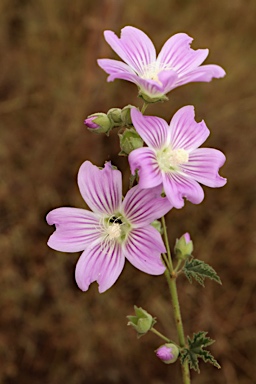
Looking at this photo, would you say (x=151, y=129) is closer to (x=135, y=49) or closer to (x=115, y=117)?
(x=115, y=117)

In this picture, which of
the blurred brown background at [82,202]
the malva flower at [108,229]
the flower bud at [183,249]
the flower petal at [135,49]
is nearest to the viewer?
the malva flower at [108,229]

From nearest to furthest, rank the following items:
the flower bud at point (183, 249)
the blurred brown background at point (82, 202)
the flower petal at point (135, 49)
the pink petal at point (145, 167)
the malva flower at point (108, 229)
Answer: the pink petal at point (145, 167) < the malva flower at point (108, 229) < the flower petal at point (135, 49) < the flower bud at point (183, 249) < the blurred brown background at point (82, 202)

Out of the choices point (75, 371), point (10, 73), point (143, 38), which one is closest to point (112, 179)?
point (143, 38)

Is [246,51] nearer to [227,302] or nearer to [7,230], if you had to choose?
[227,302]

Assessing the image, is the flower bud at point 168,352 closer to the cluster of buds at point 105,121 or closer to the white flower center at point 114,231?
the white flower center at point 114,231

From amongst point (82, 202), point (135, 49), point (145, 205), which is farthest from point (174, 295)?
point (82, 202)

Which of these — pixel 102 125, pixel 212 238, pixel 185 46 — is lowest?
pixel 212 238

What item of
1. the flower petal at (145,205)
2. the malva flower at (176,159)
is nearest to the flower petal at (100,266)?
the flower petal at (145,205)
